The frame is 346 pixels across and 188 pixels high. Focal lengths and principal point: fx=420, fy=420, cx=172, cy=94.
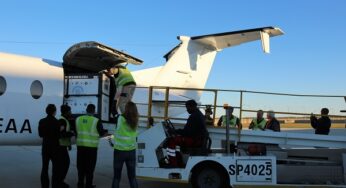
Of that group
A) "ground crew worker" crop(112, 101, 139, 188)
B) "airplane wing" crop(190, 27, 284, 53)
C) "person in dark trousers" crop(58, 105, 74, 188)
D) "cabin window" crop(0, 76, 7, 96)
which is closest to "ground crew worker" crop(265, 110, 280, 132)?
"airplane wing" crop(190, 27, 284, 53)

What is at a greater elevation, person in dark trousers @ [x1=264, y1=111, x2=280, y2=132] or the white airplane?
the white airplane

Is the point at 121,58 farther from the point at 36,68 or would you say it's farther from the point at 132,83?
the point at 36,68

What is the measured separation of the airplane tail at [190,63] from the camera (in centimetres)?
1220

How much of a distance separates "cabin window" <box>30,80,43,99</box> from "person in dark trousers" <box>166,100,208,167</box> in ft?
11.2

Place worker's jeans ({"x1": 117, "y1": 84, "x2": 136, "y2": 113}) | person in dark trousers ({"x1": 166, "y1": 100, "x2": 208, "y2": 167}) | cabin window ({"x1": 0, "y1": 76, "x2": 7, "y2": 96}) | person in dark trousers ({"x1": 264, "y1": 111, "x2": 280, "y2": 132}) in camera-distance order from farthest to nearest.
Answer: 1. person in dark trousers ({"x1": 264, "y1": 111, "x2": 280, "y2": 132})
2. worker's jeans ({"x1": 117, "y1": 84, "x2": 136, "y2": 113})
3. cabin window ({"x1": 0, "y1": 76, "x2": 7, "y2": 96})
4. person in dark trousers ({"x1": 166, "y1": 100, "x2": 208, "y2": 167})

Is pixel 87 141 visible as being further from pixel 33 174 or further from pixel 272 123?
pixel 272 123

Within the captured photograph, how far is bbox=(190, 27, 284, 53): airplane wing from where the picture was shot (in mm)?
10070

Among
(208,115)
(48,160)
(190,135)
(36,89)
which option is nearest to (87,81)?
(36,89)

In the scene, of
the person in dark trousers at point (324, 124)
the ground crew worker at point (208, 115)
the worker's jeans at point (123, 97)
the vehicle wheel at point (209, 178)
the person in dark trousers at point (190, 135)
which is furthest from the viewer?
the worker's jeans at point (123, 97)

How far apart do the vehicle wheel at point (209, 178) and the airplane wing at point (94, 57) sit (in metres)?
3.65

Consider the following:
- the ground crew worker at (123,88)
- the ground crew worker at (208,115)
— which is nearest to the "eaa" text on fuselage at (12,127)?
the ground crew worker at (123,88)

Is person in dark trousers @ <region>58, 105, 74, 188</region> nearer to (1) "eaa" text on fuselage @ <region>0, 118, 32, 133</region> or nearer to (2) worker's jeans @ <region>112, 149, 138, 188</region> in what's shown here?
(1) "eaa" text on fuselage @ <region>0, 118, 32, 133</region>

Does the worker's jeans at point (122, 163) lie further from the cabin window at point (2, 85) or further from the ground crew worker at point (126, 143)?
the cabin window at point (2, 85)

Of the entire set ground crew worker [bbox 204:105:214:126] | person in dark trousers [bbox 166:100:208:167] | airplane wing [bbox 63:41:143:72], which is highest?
airplane wing [bbox 63:41:143:72]
